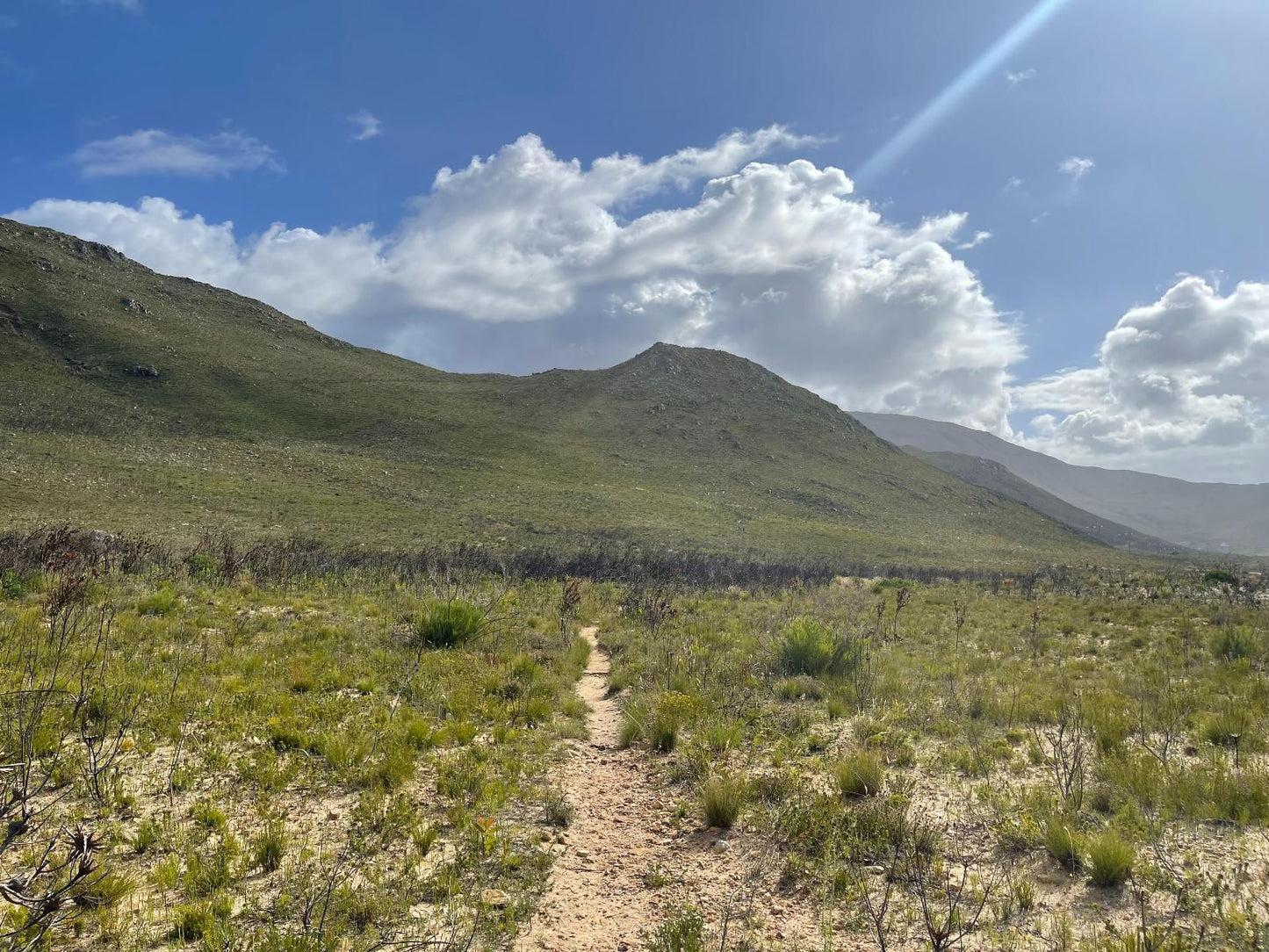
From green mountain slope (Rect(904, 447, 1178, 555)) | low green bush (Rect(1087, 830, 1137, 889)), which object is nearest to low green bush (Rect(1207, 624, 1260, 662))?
low green bush (Rect(1087, 830, 1137, 889))

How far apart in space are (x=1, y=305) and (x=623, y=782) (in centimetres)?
8717

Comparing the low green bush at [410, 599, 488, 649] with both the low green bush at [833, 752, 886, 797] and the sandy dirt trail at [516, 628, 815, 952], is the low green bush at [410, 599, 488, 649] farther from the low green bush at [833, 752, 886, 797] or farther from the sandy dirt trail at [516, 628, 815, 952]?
the low green bush at [833, 752, 886, 797]

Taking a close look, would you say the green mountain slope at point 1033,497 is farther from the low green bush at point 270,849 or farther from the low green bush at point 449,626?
the low green bush at point 270,849

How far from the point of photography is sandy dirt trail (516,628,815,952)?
3.84 m

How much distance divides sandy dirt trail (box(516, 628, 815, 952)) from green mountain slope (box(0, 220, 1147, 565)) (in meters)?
28.2

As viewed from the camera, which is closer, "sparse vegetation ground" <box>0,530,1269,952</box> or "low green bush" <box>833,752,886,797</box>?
"sparse vegetation ground" <box>0,530,1269,952</box>

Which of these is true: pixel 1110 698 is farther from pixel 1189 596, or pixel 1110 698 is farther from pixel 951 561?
pixel 951 561

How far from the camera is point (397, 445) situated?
62.9m

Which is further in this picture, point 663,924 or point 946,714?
point 946,714

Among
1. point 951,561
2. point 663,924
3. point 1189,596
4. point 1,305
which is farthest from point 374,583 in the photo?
point 1,305

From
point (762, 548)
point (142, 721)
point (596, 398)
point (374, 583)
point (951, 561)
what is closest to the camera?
point (142, 721)

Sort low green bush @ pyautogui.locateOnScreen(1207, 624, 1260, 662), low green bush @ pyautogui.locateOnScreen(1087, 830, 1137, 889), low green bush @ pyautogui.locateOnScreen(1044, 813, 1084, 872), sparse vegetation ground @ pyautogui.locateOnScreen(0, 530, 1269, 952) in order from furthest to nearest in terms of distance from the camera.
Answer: low green bush @ pyautogui.locateOnScreen(1207, 624, 1260, 662), low green bush @ pyautogui.locateOnScreen(1044, 813, 1084, 872), low green bush @ pyautogui.locateOnScreen(1087, 830, 1137, 889), sparse vegetation ground @ pyautogui.locateOnScreen(0, 530, 1269, 952)

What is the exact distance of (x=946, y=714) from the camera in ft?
25.7

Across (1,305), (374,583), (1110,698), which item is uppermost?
(1,305)
